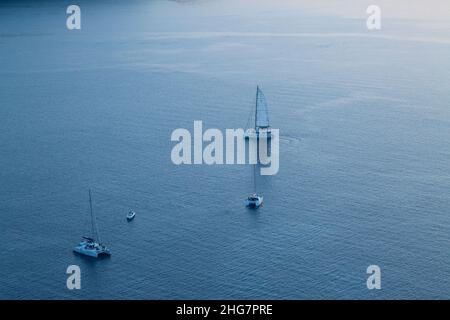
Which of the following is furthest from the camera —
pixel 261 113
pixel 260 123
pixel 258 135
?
pixel 261 113

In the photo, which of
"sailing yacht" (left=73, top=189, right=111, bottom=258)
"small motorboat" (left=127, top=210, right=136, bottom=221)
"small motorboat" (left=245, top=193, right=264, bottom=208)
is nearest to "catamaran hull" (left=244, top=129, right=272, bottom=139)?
"small motorboat" (left=245, top=193, right=264, bottom=208)

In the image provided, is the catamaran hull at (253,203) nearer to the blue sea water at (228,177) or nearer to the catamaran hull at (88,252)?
the blue sea water at (228,177)

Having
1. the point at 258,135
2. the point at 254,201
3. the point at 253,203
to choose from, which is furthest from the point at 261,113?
the point at 253,203

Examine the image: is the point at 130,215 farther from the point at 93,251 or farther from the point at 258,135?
the point at 258,135

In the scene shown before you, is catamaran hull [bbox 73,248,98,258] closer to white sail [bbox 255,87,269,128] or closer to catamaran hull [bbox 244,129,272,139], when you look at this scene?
catamaran hull [bbox 244,129,272,139]

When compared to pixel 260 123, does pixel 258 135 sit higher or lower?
lower

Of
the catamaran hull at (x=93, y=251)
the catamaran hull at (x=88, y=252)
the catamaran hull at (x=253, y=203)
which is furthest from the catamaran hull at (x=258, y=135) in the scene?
the catamaran hull at (x=88, y=252)

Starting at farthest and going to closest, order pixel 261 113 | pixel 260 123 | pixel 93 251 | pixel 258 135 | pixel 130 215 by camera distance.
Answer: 1. pixel 261 113
2. pixel 260 123
3. pixel 258 135
4. pixel 130 215
5. pixel 93 251
